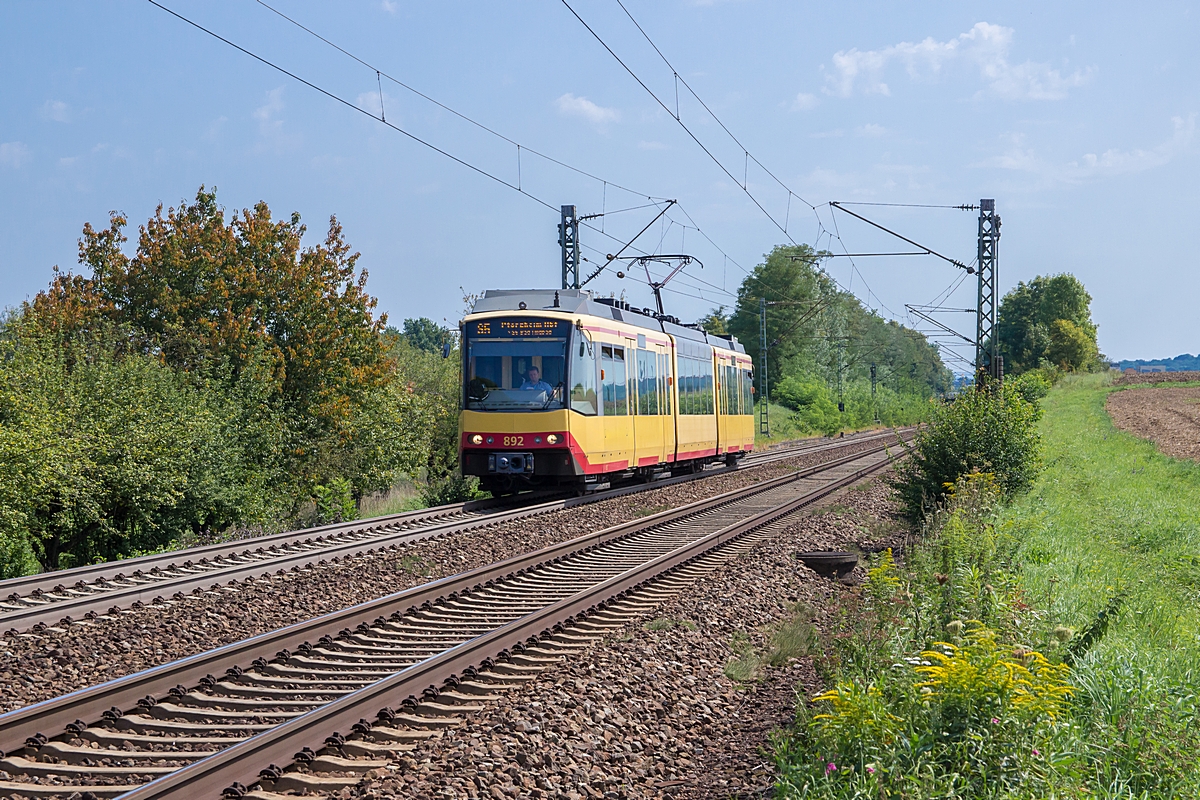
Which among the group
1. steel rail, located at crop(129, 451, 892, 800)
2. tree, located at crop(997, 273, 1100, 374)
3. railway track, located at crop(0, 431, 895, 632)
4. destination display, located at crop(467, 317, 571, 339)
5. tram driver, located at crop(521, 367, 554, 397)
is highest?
tree, located at crop(997, 273, 1100, 374)

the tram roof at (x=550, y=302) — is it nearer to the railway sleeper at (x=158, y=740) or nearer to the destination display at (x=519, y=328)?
the destination display at (x=519, y=328)

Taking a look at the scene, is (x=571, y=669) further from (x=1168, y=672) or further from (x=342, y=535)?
(x=342, y=535)

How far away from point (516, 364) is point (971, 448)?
25.7ft

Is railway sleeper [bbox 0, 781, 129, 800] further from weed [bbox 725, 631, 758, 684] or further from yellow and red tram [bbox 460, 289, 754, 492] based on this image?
yellow and red tram [bbox 460, 289, 754, 492]

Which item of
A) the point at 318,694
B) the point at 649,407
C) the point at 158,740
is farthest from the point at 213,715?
the point at 649,407

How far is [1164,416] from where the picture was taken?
46.7 meters

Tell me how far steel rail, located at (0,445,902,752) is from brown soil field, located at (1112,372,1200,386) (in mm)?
79627

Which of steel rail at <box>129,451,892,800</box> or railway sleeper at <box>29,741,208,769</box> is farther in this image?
railway sleeper at <box>29,741,208,769</box>

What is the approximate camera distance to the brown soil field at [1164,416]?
31.6 meters

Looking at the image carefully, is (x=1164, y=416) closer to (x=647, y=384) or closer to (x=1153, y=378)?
(x=647, y=384)

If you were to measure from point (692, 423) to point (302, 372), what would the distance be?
9506mm

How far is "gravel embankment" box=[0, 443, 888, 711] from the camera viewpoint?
25.3ft

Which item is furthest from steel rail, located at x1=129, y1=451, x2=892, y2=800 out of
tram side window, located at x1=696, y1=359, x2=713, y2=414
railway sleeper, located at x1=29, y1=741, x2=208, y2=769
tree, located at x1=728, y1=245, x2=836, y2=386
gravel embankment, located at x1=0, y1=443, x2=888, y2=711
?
tree, located at x1=728, y1=245, x2=836, y2=386

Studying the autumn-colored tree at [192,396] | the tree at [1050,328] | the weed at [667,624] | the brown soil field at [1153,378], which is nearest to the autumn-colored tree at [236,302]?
the autumn-colored tree at [192,396]
